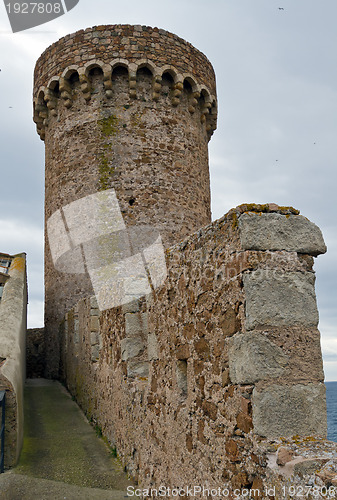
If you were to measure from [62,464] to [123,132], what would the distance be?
7.33 m

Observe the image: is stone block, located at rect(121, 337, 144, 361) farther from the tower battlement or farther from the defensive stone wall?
the tower battlement

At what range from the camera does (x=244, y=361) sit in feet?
8.54

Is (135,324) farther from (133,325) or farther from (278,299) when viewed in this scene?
(278,299)

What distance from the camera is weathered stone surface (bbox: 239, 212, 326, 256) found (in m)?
2.68

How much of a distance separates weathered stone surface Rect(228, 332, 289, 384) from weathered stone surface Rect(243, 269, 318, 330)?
8 centimetres

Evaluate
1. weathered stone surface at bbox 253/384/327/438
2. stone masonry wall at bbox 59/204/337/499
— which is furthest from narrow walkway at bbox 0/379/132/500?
weathered stone surface at bbox 253/384/327/438

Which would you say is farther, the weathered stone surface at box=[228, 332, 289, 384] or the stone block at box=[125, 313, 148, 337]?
the stone block at box=[125, 313, 148, 337]

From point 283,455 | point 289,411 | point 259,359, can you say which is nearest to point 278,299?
point 259,359

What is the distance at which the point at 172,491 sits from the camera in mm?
3510

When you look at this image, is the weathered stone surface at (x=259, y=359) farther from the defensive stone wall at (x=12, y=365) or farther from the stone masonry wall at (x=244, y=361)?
the defensive stone wall at (x=12, y=365)

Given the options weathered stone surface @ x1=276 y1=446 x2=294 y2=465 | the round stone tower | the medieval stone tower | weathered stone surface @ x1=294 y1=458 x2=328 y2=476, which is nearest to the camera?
weathered stone surface @ x1=294 y1=458 x2=328 y2=476

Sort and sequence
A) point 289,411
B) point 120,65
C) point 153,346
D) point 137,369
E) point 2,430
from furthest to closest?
point 120,65 < point 137,369 < point 2,430 < point 153,346 < point 289,411

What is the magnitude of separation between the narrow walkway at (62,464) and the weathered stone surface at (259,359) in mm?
2295

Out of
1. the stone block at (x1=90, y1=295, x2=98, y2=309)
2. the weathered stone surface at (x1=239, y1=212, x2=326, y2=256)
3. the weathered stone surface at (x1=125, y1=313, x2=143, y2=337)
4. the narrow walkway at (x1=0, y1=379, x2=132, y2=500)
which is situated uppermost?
the weathered stone surface at (x1=239, y1=212, x2=326, y2=256)
